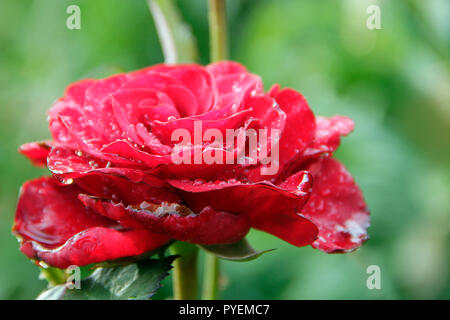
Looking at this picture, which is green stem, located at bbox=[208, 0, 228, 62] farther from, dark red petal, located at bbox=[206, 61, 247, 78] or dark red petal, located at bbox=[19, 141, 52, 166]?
dark red petal, located at bbox=[19, 141, 52, 166]

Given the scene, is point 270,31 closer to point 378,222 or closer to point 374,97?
point 374,97

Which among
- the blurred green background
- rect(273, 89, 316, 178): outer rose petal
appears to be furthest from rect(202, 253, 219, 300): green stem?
the blurred green background

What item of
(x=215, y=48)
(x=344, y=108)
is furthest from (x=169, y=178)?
(x=344, y=108)

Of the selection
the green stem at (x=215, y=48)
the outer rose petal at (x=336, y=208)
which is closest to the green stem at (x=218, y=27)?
the green stem at (x=215, y=48)

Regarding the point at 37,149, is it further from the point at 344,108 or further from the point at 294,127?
the point at 344,108

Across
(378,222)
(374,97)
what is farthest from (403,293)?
(374,97)

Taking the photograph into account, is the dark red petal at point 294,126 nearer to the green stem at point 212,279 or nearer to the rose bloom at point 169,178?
the rose bloom at point 169,178

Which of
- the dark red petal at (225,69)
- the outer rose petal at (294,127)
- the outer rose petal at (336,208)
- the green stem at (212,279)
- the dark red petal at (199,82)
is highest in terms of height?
the dark red petal at (225,69)
